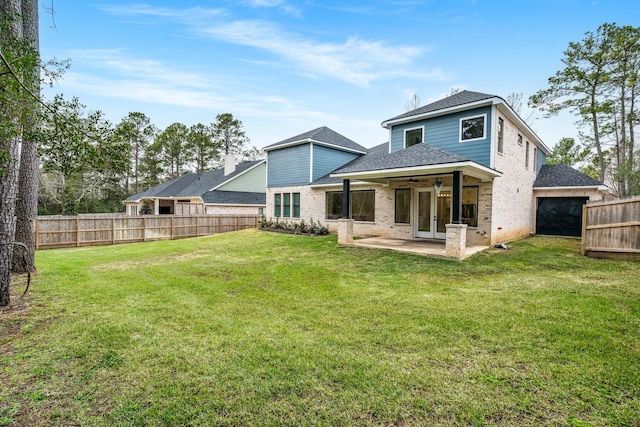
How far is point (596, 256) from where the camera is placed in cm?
920

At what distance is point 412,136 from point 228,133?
29.6 meters

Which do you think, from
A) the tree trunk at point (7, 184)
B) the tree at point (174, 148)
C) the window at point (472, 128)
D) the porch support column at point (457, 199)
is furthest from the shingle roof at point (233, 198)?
the porch support column at point (457, 199)

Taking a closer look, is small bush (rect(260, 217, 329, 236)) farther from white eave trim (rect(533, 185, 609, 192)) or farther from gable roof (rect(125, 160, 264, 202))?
white eave trim (rect(533, 185, 609, 192))

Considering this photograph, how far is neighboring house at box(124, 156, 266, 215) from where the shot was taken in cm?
2288

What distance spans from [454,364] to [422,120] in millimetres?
11079

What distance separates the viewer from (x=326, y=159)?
16.9 m

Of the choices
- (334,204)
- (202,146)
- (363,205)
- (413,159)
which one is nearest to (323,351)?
(413,159)

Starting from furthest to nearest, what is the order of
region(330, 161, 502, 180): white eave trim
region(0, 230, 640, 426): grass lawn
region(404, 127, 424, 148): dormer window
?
1. region(404, 127, 424, 148): dormer window
2. region(330, 161, 502, 180): white eave trim
3. region(0, 230, 640, 426): grass lawn

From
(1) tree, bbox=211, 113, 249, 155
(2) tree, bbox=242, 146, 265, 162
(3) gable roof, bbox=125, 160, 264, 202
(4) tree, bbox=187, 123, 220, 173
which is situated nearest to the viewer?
(3) gable roof, bbox=125, 160, 264, 202

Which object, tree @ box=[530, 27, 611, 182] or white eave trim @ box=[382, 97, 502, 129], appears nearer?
white eave trim @ box=[382, 97, 502, 129]

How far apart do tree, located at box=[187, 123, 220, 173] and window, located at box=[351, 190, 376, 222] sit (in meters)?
27.4

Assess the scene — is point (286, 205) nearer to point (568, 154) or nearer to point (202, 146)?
point (202, 146)

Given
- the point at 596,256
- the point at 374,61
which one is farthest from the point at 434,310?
the point at 374,61

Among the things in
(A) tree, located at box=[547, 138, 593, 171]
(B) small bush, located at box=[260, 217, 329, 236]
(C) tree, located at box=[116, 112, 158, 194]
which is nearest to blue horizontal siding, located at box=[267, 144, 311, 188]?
(B) small bush, located at box=[260, 217, 329, 236]
